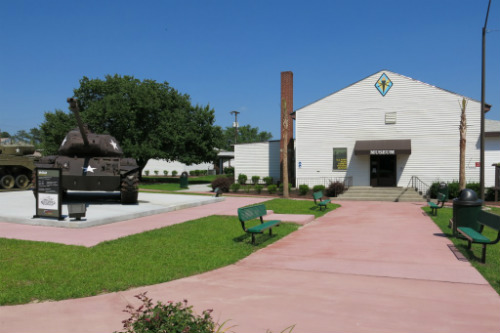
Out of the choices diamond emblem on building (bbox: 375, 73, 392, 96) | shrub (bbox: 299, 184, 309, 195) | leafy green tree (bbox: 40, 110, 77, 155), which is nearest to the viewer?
shrub (bbox: 299, 184, 309, 195)

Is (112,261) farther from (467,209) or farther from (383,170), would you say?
(383,170)

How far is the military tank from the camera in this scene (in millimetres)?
13594

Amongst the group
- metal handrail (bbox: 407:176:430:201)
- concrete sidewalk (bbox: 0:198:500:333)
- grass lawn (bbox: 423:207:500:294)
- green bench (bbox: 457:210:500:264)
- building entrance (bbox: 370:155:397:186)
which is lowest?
concrete sidewalk (bbox: 0:198:500:333)

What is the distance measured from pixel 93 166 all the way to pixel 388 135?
1797cm

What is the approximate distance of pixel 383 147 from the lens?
78.3ft

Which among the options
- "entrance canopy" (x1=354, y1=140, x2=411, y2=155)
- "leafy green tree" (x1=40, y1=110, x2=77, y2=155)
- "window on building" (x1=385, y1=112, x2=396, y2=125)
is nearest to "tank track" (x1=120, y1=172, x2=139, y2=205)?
"entrance canopy" (x1=354, y1=140, x2=411, y2=155)

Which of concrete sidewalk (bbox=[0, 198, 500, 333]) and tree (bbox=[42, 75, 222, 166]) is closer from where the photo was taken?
concrete sidewalk (bbox=[0, 198, 500, 333])

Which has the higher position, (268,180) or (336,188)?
(268,180)

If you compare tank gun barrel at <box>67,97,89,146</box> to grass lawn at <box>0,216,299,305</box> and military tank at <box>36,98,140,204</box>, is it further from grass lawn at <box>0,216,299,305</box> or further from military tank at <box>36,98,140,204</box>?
grass lawn at <box>0,216,299,305</box>

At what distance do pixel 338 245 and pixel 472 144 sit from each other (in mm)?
18663

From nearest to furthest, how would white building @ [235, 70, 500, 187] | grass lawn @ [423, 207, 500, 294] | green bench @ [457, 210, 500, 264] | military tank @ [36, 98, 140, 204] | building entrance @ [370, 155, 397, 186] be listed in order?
grass lawn @ [423, 207, 500, 294]
green bench @ [457, 210, 500, 264]
military tank @ [36, 98, 140, 204]
white building @ [235, 70, 500, 187]
building entrance @ [370, 155, 397, 186]

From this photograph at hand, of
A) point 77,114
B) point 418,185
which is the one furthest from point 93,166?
point 418,185

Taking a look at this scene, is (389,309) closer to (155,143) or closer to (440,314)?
(440,314)

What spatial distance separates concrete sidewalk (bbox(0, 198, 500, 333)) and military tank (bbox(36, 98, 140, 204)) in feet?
25.8
